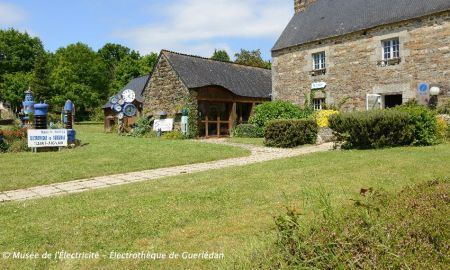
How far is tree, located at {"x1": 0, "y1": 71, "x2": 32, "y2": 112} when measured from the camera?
4594 centimetres

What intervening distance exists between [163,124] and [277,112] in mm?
6949

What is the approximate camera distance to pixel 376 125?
10805mm

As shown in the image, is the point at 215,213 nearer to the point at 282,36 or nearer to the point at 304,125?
the point at 304,125

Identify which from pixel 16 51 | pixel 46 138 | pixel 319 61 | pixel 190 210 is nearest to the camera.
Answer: pixel 190 210

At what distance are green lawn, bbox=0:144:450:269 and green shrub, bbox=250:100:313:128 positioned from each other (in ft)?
35.6

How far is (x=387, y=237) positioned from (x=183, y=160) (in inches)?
339

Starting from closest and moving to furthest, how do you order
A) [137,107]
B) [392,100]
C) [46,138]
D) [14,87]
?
[46,138]
[392,100]
[137,107]
[14,87]

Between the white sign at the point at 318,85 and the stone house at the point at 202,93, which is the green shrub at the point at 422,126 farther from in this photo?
the stone house at the point at 202,93

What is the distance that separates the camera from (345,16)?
1981 centimetres

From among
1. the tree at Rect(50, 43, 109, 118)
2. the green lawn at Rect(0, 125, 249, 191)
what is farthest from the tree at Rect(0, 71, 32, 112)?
the green lawn at Rect(0, 125, 249, 191)

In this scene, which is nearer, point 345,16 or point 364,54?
point 364,54

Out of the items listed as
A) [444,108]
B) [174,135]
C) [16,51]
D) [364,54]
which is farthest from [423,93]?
[16,51]

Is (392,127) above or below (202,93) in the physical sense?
below

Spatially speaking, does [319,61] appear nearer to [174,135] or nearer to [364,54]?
[364,54]
